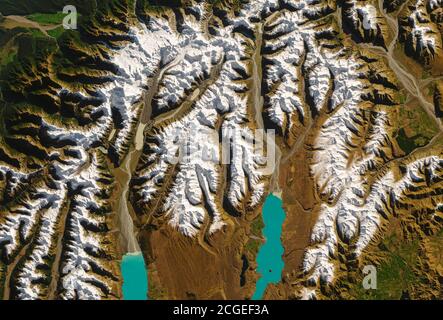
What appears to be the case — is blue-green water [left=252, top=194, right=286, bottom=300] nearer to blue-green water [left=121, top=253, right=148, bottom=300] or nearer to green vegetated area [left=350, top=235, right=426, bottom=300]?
green vegetated area [left=350, top=235, right=426, bottom=300]

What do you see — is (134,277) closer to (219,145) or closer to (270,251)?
(270,251)

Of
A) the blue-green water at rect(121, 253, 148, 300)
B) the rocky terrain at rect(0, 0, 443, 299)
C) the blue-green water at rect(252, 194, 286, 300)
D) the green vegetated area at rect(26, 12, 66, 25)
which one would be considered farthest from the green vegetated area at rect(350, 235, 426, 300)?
the green vegetated area at rect(26, 12, 66, 25)

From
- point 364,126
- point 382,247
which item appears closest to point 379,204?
point 382,247

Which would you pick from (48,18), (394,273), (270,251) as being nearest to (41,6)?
(48,18)

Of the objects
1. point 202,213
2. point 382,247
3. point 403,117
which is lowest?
point 382,247

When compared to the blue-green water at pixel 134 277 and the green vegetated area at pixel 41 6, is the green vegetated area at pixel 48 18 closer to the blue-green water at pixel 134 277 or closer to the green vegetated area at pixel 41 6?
the green vegetated area at pixel 41 6
